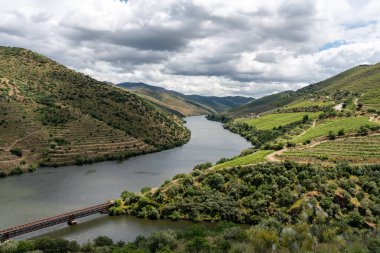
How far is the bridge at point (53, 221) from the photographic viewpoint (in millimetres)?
57906

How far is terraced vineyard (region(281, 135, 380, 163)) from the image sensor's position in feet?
278

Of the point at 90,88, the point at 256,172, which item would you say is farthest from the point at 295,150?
the point at 90,88

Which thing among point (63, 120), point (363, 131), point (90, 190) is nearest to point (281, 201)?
point (90, 190)

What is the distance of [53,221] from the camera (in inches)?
2507

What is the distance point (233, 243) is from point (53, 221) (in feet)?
113

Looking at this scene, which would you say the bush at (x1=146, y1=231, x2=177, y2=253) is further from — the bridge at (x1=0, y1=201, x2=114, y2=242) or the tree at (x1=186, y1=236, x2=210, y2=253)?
the bridge at (x1=0, y1=201, x2=114, y2=242)

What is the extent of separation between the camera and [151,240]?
49.8 meters

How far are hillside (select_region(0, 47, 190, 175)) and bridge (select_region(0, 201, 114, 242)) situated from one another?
47945mm

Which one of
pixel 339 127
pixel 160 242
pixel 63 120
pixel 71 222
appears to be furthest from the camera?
pixel 63 120

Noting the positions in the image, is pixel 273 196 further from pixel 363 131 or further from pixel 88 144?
pixel 88 144

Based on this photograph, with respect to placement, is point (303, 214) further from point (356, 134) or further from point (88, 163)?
point (88, 163)

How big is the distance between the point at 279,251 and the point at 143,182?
56.0 metres

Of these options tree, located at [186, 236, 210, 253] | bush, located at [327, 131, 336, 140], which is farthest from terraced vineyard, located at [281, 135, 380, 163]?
tree, located at [186, 236, 210, 253]

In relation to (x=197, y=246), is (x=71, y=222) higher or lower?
lower
